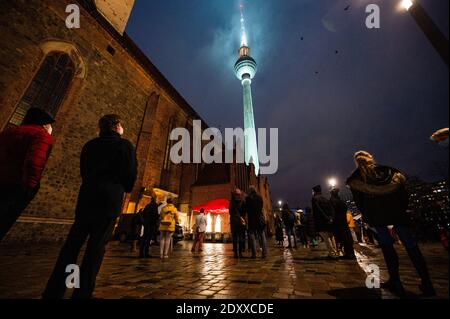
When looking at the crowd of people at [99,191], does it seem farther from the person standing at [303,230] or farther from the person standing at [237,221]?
the person standing at [303,230]

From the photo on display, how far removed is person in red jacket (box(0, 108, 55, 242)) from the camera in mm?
2117

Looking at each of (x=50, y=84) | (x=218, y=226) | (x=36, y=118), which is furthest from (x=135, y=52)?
(x=36, y=118)

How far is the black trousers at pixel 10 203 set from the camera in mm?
2086

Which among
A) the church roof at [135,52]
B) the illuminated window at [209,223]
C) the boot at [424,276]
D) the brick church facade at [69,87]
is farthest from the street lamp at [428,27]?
the illuminated window at [209,223]

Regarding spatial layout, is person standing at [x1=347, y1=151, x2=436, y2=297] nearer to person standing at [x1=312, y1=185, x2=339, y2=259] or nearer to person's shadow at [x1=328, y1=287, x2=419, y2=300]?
person's shadow at [x1=328, y1=287, x2=419, y2=300]

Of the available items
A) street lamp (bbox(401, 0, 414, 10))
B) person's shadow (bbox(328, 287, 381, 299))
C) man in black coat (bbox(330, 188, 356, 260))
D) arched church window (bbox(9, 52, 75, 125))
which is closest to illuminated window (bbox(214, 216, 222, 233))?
man in black coat (bbox(330, 188, 356, 260))

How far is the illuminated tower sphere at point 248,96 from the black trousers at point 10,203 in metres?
40.9

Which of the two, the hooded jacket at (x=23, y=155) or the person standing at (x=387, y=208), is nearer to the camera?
the hooded jacket at (x=23, y=155)

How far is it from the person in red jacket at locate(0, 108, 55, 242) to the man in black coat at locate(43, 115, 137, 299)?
2.20ft

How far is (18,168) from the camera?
86.1 inches

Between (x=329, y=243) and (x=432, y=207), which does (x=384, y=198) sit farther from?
(x=432, y=207)

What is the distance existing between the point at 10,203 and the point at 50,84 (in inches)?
453

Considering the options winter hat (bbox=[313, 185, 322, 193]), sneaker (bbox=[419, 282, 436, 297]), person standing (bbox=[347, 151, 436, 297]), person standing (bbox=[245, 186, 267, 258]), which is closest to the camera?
sneaker (bbox=[419, 282, 436, 297])
